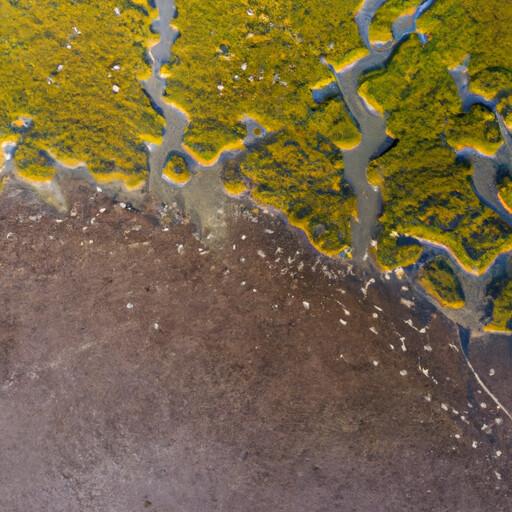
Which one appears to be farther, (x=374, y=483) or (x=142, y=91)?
(x=142, y=91)

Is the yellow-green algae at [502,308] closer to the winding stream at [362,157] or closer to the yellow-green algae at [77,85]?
the winding stream at [362,157]

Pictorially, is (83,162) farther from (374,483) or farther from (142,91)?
(374,483)

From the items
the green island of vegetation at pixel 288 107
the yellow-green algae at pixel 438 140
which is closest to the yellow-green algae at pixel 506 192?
the green island of vegetation at pixel 288 107

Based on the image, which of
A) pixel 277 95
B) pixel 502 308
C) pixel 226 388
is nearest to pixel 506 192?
pixel 502 308

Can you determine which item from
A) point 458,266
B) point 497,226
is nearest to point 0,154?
point 458,266

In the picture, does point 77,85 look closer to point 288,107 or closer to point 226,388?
point 288,107

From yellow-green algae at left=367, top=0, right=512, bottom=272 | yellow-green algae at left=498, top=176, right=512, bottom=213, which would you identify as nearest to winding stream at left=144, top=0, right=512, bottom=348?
yellow-green algae at left=498, top=176, right=512, bottom=213
